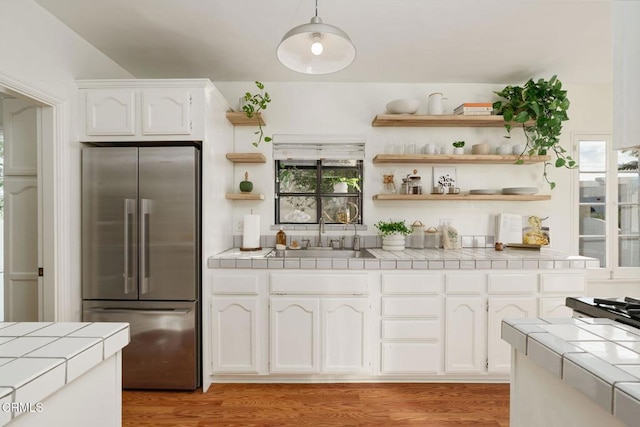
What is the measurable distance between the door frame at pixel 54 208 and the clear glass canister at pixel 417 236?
2.76 meters

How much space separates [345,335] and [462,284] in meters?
0.94

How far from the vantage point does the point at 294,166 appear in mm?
3287

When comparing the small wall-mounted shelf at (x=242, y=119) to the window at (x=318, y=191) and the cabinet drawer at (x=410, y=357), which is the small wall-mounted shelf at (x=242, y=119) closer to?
the window at (x=318, y=191)

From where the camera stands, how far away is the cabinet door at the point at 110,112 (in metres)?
2.38

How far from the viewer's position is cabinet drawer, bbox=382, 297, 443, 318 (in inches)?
97.0

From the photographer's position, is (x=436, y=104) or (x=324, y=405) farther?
(x=436, y=104)

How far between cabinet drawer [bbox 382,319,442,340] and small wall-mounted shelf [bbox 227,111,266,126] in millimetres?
2006

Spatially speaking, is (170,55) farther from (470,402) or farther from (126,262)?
(470,402)

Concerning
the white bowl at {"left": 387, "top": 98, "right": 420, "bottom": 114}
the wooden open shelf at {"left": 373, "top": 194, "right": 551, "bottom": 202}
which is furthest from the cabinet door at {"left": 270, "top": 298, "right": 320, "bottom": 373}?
the white bowl at {"left": 387, "top": 98, "right": 420, "bottom": 114}

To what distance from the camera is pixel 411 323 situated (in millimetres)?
2467

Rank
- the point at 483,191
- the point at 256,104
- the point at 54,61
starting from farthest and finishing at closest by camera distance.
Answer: the point at 483,191
the point at 256,104
the point at 54,61

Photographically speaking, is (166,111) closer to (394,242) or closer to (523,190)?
(394,242)

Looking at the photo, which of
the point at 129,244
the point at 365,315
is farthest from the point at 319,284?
the point at 129,244

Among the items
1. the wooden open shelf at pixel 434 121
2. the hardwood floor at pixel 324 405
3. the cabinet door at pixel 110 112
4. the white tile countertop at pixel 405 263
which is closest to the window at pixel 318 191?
the wooden open shelf at pixel 434 121
